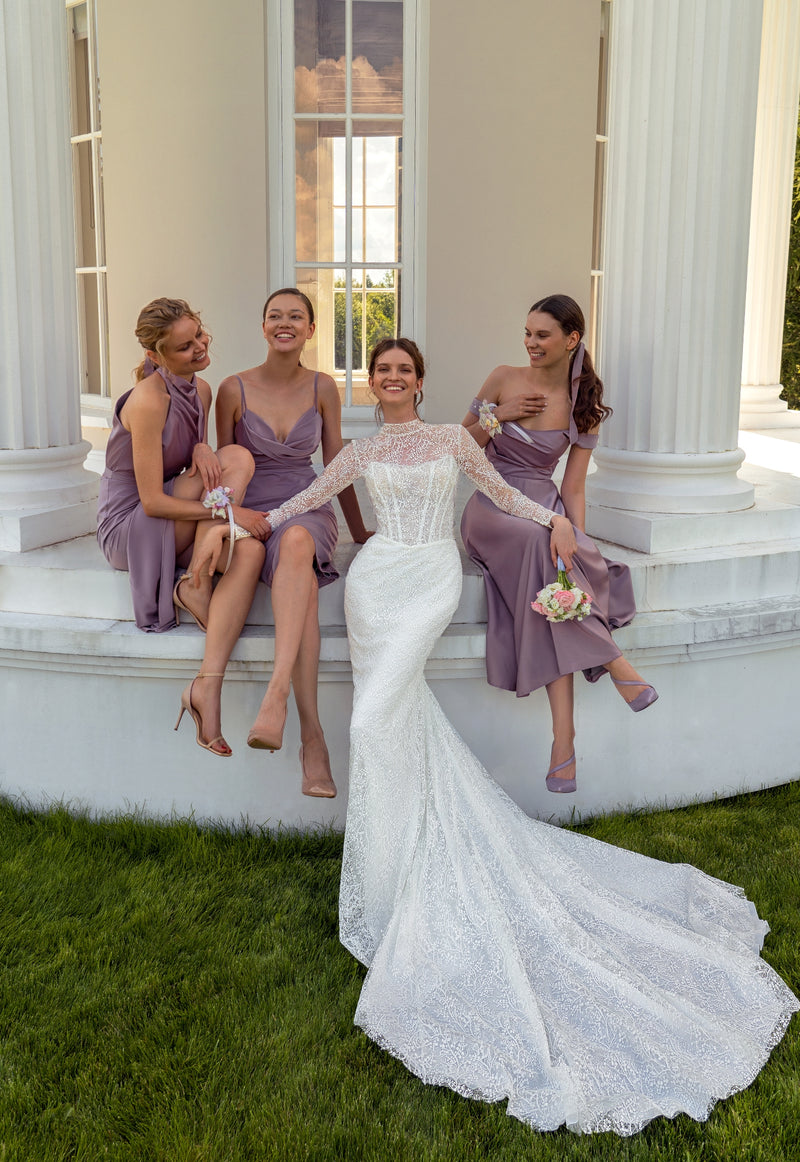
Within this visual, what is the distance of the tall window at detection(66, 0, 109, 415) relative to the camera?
20.7ft

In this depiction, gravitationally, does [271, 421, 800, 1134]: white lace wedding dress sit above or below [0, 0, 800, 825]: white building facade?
below

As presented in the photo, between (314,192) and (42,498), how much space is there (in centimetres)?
228

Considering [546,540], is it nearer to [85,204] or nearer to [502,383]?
[502,383]

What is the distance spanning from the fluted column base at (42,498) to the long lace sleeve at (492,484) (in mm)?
1704

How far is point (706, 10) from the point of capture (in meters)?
4.11

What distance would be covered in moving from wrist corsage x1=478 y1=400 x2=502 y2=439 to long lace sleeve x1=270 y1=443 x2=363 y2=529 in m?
0.62

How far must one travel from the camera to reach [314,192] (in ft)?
18.7

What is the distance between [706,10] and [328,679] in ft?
9.16

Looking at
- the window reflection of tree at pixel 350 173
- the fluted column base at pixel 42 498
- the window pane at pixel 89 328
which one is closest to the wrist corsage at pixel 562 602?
the fluted column base at pixel 42 498

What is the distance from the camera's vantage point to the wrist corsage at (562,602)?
11.7 ft

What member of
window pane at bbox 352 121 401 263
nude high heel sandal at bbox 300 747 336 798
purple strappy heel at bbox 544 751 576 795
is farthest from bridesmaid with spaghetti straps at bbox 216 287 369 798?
window pane at bbox 352 121 401 263

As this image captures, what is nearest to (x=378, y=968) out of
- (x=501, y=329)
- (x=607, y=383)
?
(x=607, y=383)

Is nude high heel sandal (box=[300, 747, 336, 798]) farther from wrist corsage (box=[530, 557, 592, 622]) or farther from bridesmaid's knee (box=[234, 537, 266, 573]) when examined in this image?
wrist corsage (box=[530, 557, 592, 622])

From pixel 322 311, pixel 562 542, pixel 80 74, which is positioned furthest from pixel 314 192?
pixel 562 542
